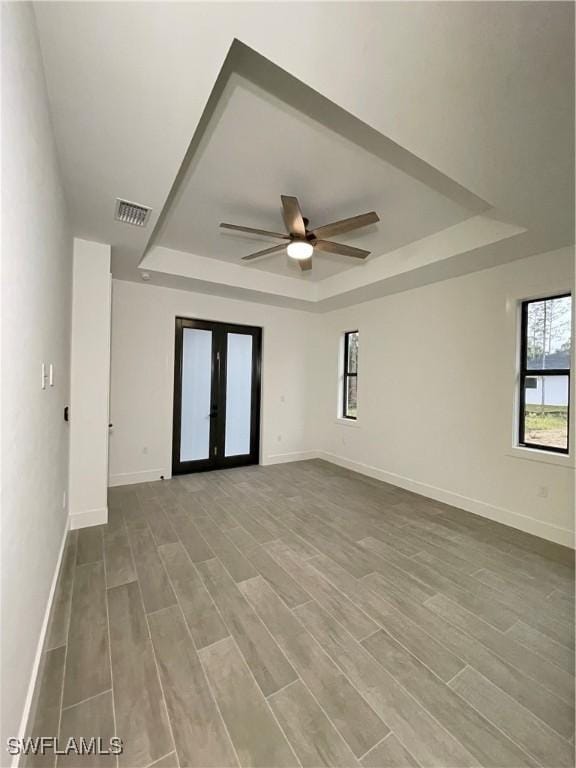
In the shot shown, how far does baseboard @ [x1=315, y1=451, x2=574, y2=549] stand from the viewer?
9.93 feet

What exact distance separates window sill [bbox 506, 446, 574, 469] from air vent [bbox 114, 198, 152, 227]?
4153 millimetres

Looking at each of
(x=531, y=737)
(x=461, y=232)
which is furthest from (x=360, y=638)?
(x=461, y=232)

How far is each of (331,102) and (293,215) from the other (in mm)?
837

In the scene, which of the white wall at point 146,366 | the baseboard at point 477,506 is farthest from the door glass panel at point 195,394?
the baseboard at point 477,506

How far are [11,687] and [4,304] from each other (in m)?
1.32

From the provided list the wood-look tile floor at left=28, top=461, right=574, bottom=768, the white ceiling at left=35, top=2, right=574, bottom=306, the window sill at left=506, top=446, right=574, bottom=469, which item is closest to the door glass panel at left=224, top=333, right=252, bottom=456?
the wood-look tile floor at left=28, top=461, right=574, bottom=768

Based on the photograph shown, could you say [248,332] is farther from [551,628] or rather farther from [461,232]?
[551,628]

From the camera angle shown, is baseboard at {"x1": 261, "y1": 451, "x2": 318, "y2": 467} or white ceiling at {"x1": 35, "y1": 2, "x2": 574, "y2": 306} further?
baseboard at {"x1": 261, "y1": 451, "x2": 318, "y2": 467}

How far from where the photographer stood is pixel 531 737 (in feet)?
4.43

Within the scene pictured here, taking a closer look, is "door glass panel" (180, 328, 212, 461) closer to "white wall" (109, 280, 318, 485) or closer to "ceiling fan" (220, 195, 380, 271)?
"white wall" (109, 280, 318, 485)

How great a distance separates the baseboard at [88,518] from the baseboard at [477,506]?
3.58 meters

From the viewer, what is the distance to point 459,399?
12.6 feet

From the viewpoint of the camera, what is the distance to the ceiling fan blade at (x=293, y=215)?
7.71ft

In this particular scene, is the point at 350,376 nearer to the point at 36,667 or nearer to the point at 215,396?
the point at 215,396
